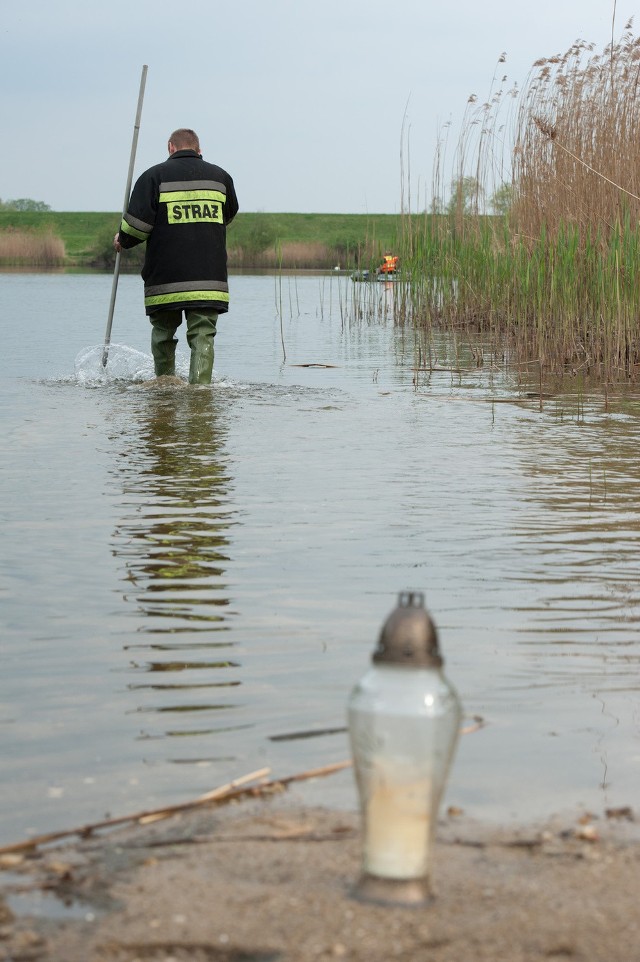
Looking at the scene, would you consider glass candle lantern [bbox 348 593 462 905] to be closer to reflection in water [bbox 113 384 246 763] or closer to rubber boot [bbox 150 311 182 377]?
reflection in water [bbox 113 384 246 763]

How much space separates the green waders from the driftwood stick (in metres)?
7.83

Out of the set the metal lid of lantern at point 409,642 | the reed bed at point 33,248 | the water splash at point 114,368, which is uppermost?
the reed bed at point 33,248

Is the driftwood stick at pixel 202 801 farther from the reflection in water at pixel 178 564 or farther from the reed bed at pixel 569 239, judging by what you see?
the reed bed at pixel 569 239

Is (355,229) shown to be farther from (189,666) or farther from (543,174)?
(189,666)

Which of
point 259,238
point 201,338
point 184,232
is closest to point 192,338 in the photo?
point 201,338

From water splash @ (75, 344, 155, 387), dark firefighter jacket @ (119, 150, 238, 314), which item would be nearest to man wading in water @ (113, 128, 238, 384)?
dark firefighter jacket @ (119, 150, 238, 314)

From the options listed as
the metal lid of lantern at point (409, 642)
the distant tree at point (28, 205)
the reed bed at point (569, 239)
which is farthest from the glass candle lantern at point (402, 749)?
the distant tree at point (28, 205)

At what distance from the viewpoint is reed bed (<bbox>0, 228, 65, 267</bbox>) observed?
176ft

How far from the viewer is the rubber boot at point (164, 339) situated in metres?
10.7

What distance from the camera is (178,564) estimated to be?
4.86 m

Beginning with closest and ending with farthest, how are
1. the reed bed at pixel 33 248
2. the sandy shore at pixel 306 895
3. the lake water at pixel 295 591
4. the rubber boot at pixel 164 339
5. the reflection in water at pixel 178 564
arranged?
the sandy shore at pixel 306 895, the lake water at pixel 295 591, the reflection in water at pixel 178 564, the rubber boot at pixel 164 339, the reed bed at pixel 33 248

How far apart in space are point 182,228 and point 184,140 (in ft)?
2.22

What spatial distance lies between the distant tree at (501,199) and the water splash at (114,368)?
445 cm

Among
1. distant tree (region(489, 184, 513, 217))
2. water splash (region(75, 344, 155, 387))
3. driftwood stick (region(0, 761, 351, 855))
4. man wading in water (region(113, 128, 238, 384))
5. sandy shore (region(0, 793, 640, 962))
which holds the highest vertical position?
distant tree (region(489, 184, 513, 217))
